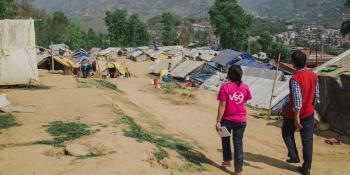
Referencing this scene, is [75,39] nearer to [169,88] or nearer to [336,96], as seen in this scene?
[169,88]

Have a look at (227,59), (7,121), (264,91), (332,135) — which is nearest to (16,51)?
(7,121)

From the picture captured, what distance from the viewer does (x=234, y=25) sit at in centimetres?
6281

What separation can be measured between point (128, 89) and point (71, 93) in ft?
32.8

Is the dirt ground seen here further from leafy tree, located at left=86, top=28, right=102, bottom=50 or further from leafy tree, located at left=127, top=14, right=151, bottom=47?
leafy tree, located at left=86, top=28, right=102, bottom=50

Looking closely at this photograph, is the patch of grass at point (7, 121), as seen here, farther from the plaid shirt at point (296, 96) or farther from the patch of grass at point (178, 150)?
the plaid shirt at point (296, 96)

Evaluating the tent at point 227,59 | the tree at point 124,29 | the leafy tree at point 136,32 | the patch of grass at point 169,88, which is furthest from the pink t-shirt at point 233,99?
the tree at point 124,29

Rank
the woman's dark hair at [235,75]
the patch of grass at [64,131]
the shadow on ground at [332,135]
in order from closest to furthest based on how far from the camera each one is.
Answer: the woman's dark hair at [235,75], the patch of grass at [64,131], the shadow on ground at [332,135]

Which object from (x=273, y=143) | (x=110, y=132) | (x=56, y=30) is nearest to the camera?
(x=110, y=132)

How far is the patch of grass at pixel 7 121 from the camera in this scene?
376 inches

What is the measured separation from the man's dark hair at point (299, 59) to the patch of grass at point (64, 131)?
13.9ft

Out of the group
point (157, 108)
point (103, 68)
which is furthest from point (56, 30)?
point (157, 108)

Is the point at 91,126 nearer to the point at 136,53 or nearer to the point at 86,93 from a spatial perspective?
the point at 86,93

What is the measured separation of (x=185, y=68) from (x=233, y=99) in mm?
24958

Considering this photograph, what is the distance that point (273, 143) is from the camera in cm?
1059
